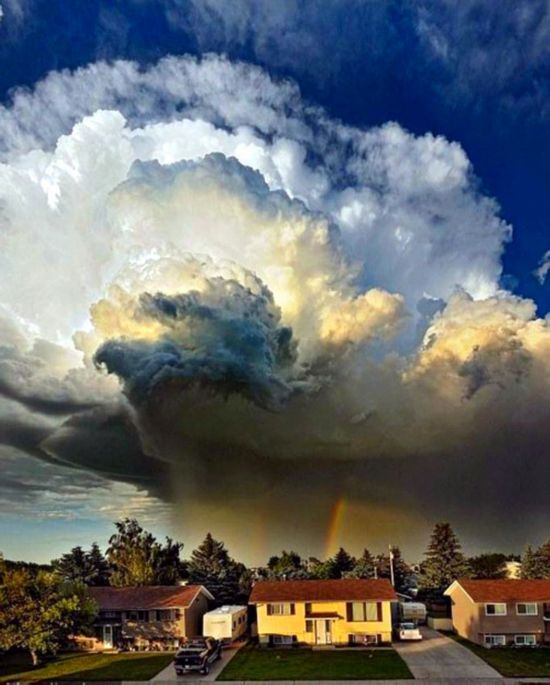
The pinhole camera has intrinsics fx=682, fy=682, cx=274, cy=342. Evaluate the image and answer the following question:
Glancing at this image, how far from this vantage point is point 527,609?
1869 inches

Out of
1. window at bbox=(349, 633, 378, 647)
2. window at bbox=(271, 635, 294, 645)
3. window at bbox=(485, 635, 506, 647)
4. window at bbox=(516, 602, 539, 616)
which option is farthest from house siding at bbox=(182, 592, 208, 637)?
window at bbox=(516, 602, 539, 616)

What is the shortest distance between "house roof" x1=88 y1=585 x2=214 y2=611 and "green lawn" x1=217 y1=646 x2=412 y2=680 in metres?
6.59

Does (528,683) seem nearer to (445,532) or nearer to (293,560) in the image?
(445,532)

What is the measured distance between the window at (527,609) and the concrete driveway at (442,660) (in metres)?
4.81

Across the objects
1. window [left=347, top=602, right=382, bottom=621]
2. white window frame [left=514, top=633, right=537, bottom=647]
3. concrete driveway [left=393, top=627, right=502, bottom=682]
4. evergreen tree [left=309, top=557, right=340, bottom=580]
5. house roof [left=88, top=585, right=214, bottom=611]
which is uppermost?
evergreen tree [left=309, top=557, right=340, bottom=580]

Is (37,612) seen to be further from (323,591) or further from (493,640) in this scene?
(493,640)

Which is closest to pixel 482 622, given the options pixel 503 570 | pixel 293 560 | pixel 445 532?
pixel 445 532

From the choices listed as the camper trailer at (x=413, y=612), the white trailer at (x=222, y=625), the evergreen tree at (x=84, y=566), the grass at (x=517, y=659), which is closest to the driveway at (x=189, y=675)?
the white trailer at (x=222, y=625)

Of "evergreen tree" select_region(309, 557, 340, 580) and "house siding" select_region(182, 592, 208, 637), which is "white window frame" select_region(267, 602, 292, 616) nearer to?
"house siding" select_region(182, 592, 208, 637)

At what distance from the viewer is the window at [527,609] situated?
47.4 metres

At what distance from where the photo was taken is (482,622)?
47.6 meters

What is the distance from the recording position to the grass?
3762 centimetres

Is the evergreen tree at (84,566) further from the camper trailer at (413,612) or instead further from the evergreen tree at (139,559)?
the camper trailer at (413,612)

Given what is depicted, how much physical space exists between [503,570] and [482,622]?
5676 centimetres
